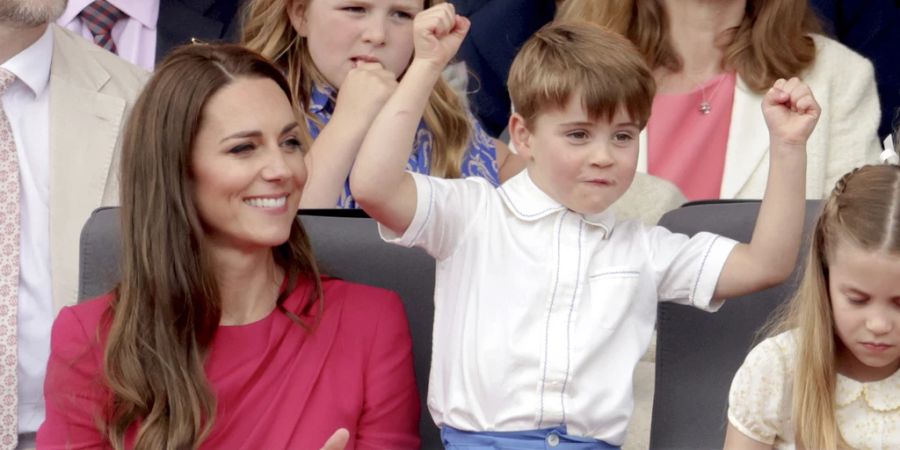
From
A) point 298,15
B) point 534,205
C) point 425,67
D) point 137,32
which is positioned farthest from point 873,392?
point 137,32

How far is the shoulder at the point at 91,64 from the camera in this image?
2.83 meters

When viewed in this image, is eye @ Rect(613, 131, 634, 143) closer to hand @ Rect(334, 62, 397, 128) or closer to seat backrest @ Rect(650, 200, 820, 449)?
seat backrest @ Rect(650, 200, 820, 449)

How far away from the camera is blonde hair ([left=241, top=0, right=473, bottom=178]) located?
9.56ft

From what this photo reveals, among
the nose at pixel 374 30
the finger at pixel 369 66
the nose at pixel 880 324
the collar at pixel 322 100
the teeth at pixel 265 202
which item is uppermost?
the nose at pixel 374 30

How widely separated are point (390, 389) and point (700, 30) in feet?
3.94

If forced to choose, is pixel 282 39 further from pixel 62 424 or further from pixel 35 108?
pixel 62 424

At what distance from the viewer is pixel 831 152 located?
3000mm

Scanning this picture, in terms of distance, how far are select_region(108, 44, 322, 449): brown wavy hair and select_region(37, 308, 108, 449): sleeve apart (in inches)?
1.0

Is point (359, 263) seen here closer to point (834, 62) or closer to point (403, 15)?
point (403, 15)

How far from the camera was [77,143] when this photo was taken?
8.95 feet

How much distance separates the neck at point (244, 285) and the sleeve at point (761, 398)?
0.67 meters

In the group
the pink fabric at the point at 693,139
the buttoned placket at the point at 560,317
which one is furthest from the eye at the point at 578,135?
the pink fabric at the point at 693,139

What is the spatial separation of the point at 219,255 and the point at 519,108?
1.57ft

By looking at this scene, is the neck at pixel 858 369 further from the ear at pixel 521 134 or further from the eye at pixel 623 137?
the ear at pixel 521 134
